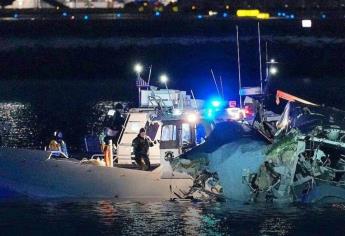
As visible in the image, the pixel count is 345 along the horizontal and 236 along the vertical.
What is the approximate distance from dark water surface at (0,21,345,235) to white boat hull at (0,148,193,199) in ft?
1.11

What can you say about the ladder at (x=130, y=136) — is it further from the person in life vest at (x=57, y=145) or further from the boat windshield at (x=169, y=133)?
the person in life vest at (x=57, y=145)

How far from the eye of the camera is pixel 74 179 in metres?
34.2

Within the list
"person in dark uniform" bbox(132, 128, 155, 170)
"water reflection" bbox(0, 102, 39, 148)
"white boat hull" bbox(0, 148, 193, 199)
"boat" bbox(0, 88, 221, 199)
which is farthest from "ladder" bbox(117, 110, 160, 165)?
"water reflection" bbox(0, 102, 39, 148)

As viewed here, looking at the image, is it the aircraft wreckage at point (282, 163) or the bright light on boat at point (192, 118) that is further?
the bright light on boat at point (192, 118)

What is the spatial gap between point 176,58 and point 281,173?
134m

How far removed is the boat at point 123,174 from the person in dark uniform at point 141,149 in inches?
14.9

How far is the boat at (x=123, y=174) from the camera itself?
3369 cm

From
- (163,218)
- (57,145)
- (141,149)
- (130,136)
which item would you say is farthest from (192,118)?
(57,145)

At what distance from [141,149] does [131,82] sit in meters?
104

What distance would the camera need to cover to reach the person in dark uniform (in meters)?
34.3

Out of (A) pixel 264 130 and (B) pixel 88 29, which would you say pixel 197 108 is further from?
(B) pixel 88 29

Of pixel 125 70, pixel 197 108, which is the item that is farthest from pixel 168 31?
pixel 197 108

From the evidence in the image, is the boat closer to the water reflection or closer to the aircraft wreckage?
the aircraft wreckage

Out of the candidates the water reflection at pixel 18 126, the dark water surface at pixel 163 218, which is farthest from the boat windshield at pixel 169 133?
the water reflection at pixel 18 126
